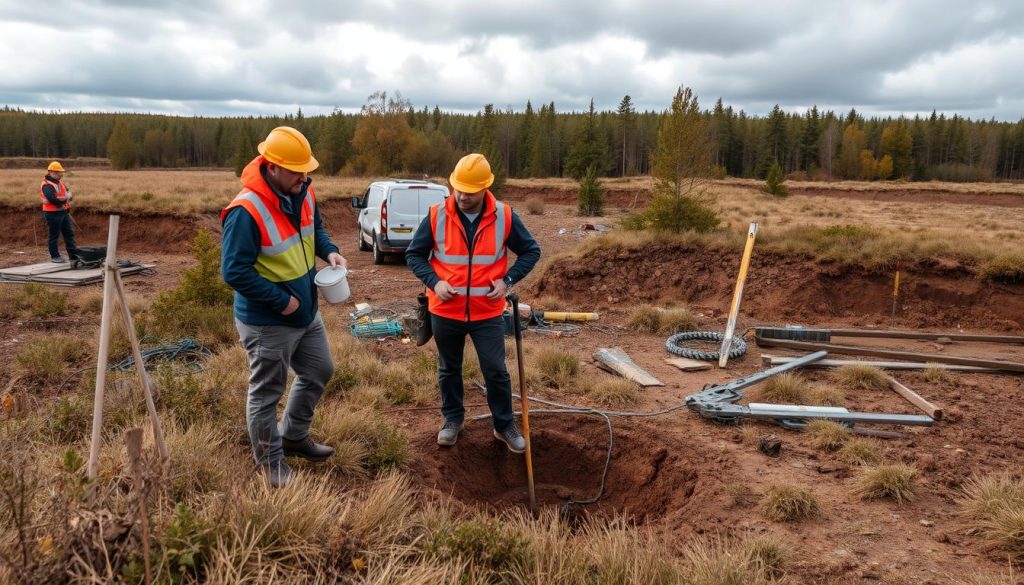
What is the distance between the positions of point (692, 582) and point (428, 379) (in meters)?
3.90

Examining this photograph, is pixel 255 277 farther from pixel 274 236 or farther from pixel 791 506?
pixel 791 506

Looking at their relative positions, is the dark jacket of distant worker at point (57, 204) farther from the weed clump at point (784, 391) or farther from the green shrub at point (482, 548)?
the weed clump at point (784, 391)

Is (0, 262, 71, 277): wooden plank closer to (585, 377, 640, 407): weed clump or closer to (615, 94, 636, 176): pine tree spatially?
(585, 377, 640, 407): weed clump

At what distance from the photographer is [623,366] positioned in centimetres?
731

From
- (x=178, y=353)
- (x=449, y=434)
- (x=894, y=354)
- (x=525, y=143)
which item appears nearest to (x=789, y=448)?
(x=449, y=434)

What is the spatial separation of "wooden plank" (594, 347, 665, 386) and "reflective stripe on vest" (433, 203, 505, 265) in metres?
2.86

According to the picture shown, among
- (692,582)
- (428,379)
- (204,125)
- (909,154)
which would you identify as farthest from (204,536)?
(204,125)

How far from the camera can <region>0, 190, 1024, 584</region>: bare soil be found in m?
3.94

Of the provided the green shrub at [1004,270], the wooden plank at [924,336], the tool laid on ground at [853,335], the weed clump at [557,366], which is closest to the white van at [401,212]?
the weed clump at [557,366]

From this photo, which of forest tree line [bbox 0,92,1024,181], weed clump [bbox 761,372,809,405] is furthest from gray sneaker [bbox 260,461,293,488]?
forest tree line [bbox 0,92,1024,181]

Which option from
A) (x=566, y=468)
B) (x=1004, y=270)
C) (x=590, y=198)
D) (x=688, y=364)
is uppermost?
(x=590, y=198)

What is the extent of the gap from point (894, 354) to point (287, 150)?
732cm

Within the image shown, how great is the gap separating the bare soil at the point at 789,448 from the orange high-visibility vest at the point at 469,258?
119cm

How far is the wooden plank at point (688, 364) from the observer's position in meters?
7.61
